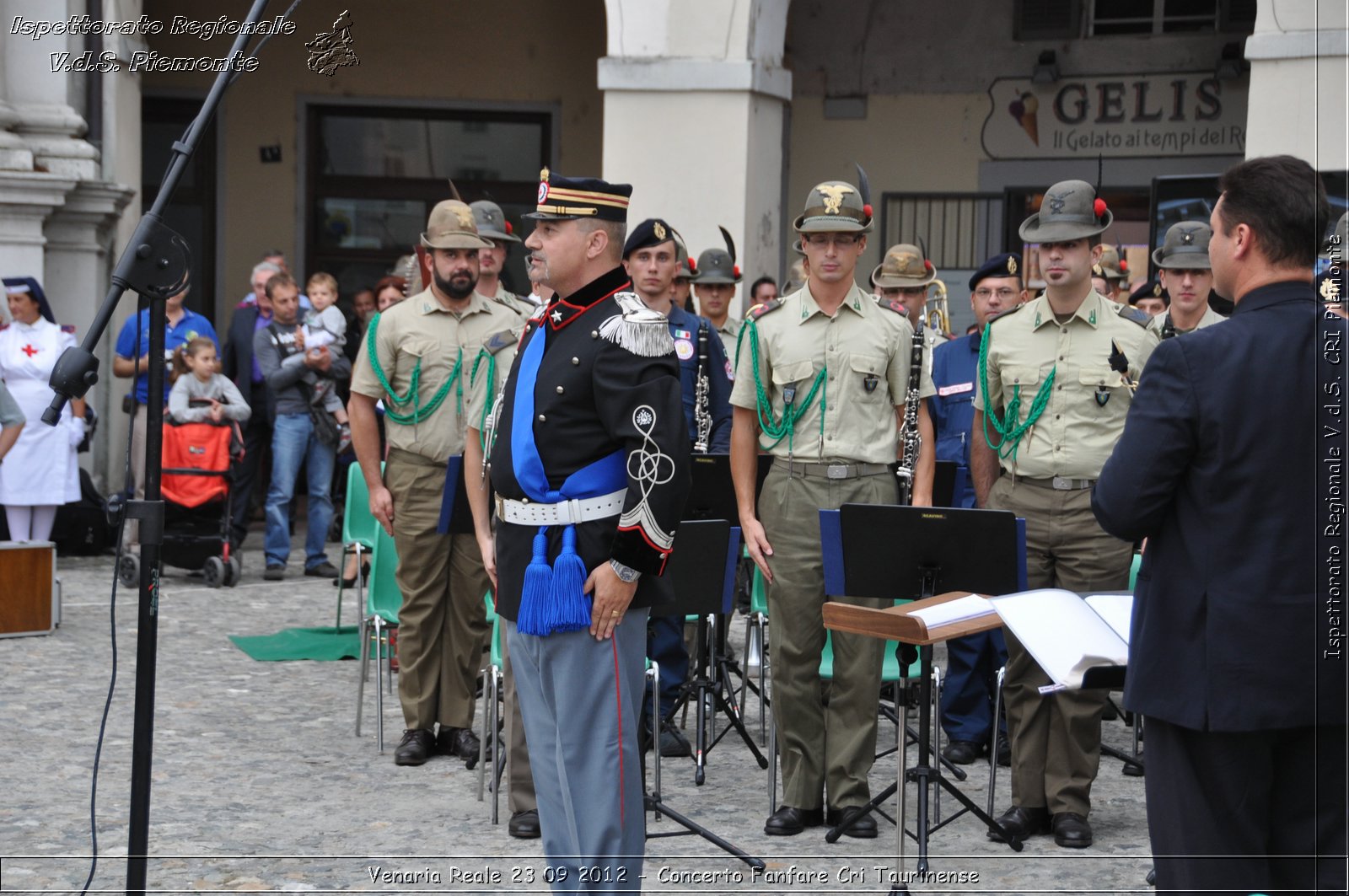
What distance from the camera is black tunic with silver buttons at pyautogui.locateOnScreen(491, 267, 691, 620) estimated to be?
3.93 m

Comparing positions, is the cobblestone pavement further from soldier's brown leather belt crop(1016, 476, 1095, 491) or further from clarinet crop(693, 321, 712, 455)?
clarinet crop(693, 321, 712, 455)

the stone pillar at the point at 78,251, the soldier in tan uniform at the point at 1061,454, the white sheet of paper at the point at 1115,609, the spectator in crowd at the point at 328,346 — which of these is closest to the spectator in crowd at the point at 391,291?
the spectator in crowd at the point at 328,346

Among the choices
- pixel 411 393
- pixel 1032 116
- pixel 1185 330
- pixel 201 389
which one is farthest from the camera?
pixel 1032 116

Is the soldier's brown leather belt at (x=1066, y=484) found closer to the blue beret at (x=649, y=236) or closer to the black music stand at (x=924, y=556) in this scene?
the black music stand at (x=924, y=556)

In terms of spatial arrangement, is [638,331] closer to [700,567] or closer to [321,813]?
[700,567]

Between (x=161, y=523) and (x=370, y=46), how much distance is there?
12.7m

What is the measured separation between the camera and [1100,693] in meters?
5.91

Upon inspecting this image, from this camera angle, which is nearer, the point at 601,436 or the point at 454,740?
the point at 601,436

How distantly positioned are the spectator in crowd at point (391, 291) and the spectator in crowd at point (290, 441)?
1.77 ft

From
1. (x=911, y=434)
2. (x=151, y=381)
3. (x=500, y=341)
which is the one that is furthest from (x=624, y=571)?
(x=500, y=341)

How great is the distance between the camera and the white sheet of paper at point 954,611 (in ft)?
14.0

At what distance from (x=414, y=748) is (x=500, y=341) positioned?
5.55ft

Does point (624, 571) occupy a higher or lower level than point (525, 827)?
higher

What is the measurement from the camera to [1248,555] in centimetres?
315
